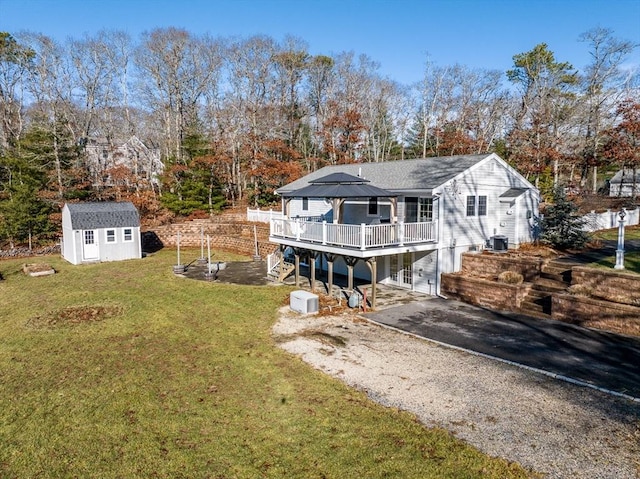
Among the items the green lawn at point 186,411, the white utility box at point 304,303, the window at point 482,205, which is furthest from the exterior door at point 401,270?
Answer: the green lawn at point 186,411

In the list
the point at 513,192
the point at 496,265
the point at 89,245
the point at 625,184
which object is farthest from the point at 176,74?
the point at 625,184

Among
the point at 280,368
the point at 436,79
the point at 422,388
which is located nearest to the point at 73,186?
the point at 280,368

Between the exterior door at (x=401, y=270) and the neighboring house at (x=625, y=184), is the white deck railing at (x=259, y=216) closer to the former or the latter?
the exterior door at (x=401, y=270)

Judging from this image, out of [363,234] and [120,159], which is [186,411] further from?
[120,159]

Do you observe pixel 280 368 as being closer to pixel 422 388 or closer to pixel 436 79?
pixel 422 388

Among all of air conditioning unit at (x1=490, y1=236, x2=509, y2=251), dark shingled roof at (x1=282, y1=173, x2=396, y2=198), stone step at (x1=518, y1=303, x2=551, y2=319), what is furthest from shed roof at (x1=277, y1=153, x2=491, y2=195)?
stone step at (x1=518, y1=303, x2=551, y2=319)

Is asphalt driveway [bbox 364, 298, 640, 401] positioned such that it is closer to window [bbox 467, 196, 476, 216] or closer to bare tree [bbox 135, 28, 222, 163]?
window [bbox 467, 196, 476, 216]

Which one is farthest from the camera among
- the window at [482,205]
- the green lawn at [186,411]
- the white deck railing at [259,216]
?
the white deck railing at [259,216]
